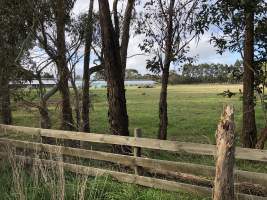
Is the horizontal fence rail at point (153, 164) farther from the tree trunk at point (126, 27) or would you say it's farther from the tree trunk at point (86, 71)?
the tree trunk at point (86, 71)

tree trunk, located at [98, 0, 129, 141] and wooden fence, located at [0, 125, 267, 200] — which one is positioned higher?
tree trunk, located at [98, 0, 129, 141]

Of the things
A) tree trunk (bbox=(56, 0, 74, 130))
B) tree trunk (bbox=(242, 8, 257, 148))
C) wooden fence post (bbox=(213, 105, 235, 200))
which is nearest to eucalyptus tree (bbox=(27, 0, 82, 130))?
tree trunk (bbox=(56, 0, 74, 130))

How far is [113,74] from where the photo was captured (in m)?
13.5

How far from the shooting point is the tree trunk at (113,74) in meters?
13.3

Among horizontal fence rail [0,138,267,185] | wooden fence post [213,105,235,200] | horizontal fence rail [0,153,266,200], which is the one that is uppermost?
wooden fence post [213,105,235,200]

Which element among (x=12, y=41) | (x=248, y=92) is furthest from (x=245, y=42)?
(x=12, y=41)

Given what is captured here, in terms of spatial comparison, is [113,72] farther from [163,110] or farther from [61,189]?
[61,189]

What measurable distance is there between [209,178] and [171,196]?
2.96ft

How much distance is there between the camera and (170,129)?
79.4 ft

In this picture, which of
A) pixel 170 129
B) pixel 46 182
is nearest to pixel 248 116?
pixel 170 129

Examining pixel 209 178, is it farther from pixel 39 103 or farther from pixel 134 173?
pixel 39 103

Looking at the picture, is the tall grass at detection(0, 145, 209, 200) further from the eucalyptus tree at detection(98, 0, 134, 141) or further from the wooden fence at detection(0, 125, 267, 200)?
the eucalyptus tree at detection(98, 0, 134, 141)

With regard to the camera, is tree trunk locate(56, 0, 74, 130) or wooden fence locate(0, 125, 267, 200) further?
tree trunk locate(56, 0, 74, 130)

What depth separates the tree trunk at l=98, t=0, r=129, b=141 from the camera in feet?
43.7
